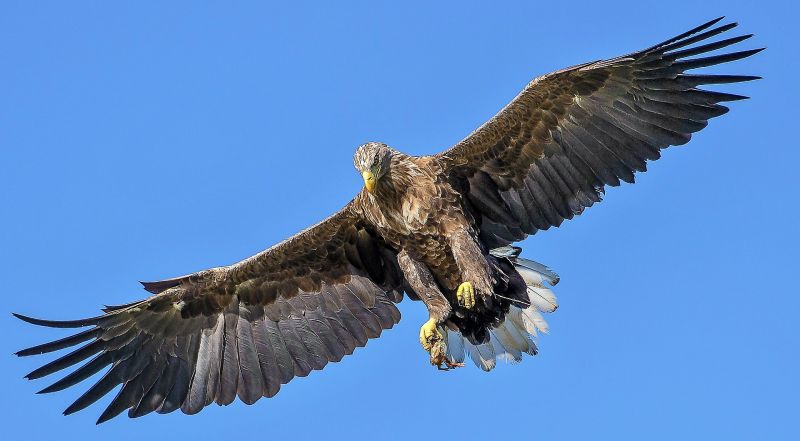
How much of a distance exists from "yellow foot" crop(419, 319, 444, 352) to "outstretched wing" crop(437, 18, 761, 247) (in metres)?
1.06

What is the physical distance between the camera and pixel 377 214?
41.1 feet

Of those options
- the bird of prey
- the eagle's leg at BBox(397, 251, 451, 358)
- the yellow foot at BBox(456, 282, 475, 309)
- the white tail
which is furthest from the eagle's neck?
the white tail

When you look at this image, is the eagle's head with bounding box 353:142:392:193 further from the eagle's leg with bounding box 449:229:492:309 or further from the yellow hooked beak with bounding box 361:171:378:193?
the eagle's leg with bounding box 449:229:492:309

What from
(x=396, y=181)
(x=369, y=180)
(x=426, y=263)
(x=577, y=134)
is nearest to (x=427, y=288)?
(x=426, y=263)

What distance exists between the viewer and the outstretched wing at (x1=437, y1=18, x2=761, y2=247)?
12250 mm

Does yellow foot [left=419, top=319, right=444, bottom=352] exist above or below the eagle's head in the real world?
below

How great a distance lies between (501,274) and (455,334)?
38.6 inches

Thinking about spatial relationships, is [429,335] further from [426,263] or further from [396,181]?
[396,181]

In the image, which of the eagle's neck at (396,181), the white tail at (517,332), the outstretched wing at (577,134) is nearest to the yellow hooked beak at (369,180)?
the eagle's neck at (396,181)

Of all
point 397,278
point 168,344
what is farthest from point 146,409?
point 397,278

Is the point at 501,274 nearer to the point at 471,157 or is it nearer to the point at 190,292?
the point at 471,157

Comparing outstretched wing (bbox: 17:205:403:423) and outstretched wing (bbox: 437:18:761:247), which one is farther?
outstretched wing (bbox: 17:205:403:423)

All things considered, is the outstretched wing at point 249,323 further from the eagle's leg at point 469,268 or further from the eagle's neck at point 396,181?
the eagle's leg at point 469,268

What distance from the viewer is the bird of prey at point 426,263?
40.4 feet
